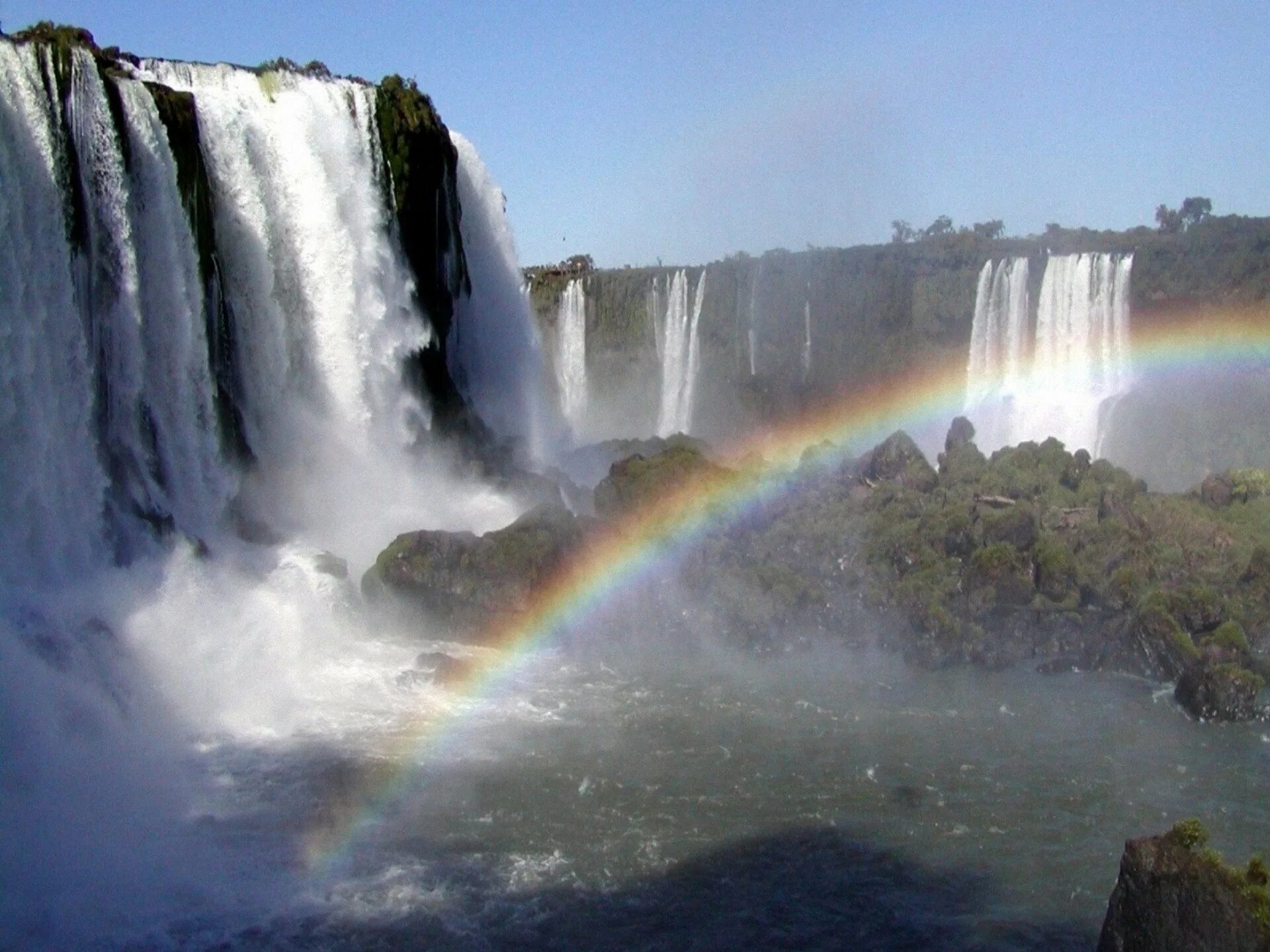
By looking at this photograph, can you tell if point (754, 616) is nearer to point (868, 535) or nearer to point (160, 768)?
Answer: point (868, 535)

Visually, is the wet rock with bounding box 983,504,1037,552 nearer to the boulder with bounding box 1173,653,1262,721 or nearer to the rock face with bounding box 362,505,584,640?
the boulder with bounding box 1173,653,1262,721

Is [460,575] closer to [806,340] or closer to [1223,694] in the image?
[1223,694]

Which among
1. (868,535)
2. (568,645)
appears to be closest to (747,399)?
(868,535)

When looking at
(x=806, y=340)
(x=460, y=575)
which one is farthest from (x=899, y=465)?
(x=806, y=340)

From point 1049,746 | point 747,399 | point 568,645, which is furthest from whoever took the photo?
point 747,399

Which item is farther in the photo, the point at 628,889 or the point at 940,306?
the point at 940,306

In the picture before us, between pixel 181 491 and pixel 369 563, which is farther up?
pixel 181 491

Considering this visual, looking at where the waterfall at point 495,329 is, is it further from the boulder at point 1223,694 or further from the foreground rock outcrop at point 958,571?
the boulder at point 1223,694
